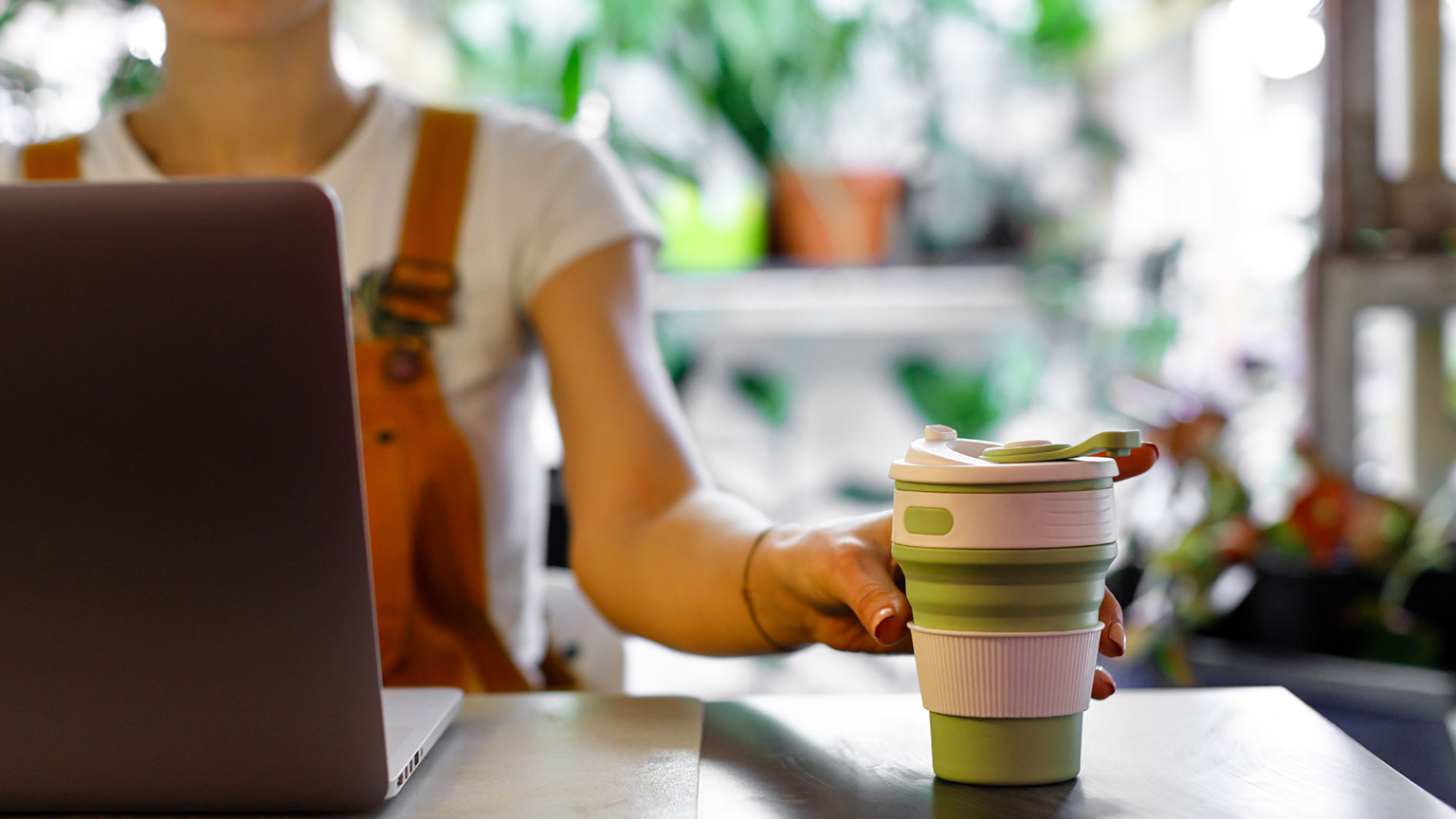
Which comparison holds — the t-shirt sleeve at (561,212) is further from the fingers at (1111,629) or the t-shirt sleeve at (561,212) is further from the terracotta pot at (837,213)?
the terracotta pot at (837,213)

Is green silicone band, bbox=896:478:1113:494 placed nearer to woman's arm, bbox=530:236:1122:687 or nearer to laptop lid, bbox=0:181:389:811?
woman's arm, bbox=530:236:1122:687

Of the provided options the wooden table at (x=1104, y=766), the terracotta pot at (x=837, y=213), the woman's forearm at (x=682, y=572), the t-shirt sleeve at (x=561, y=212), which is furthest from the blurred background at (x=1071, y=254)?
the wooden table at (x=1104, y=766)

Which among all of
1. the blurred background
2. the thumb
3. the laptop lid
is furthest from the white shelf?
the laptop lid

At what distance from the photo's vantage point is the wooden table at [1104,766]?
438 mm

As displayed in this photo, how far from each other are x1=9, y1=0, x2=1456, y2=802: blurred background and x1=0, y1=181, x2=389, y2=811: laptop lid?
1032 mm

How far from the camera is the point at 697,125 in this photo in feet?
6.55

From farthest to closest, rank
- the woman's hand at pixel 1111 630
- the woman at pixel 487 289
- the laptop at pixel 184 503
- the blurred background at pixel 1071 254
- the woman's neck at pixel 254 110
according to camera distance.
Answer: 1. the blurred background at pixel 1071 254
2. the woman's neck at pixel 254 110
3. the woman at pixel 487 289
4. the woman's hand at pixel 1111 630
5. the laptop at pixel 184 503

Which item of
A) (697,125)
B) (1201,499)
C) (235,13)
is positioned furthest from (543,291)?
(697,125)

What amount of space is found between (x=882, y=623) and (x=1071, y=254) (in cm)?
153

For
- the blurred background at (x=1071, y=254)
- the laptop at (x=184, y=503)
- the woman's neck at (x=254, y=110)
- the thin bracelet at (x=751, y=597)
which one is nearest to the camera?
the laptop at (x=184, y=503)

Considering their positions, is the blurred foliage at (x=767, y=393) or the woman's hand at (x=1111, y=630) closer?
the woman's hand at (x=1111, y=630)

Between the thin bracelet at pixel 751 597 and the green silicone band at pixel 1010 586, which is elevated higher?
the green silicone band at pixel 1010 586

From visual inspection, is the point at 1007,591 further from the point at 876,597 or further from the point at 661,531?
the point at 661,531

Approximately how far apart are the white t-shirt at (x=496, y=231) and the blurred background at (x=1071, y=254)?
0.37 m
